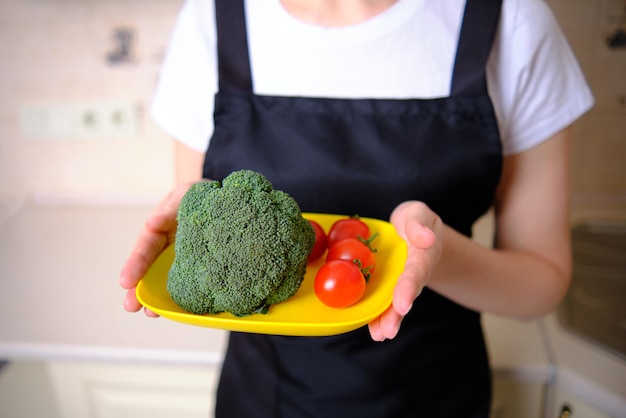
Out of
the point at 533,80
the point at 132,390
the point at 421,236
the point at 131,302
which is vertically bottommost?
the point at 132,390

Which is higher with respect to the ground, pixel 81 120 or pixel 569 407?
pixel 81 120

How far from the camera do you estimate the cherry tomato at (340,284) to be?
0.53 meters

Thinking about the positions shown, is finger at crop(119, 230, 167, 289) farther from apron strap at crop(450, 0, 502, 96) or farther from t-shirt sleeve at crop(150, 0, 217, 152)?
apron strap at crop(450, 0, 502, 96)

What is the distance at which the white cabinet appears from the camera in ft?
2.71

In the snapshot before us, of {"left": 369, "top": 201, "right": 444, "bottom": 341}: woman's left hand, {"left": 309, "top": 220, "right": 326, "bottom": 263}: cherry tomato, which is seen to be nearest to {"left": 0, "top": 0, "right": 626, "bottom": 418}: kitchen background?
{"left": 309, "top": 220, "right": 326, "bottom": 263}: cherry tomato

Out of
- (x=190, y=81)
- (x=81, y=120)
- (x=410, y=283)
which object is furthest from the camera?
(x=81, y=120)

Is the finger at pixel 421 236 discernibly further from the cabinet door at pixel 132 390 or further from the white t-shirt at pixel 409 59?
the cabinet door at pixel 132 390

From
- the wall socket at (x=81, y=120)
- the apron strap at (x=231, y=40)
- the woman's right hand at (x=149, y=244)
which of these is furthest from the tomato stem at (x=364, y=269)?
the wall socket at (x=81, y=120)

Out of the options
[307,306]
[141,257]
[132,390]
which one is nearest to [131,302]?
[141,257]

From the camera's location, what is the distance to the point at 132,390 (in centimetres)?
102

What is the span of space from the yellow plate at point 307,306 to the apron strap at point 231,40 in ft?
0.92

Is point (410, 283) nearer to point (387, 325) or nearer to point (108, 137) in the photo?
point (387, 325)

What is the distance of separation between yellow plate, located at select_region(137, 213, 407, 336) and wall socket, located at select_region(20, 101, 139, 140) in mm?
943

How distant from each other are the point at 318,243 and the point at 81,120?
3.68ft
